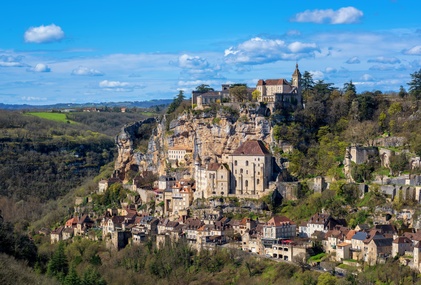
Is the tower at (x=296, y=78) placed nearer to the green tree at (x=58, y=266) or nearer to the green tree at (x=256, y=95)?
the green tree at (x=256, y=95)

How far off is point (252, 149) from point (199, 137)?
8.18 meters

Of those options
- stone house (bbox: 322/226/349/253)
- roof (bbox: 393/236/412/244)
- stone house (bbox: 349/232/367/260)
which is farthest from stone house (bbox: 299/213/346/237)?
roof (bbox: 393/236/412/244)

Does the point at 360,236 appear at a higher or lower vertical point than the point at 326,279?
higher

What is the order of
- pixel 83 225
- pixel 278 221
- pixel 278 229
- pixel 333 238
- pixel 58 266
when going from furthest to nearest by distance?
pixel 83 225 < pixel 278 221 < pixel 278 229 < pixel 58 266 < pixel 333 238

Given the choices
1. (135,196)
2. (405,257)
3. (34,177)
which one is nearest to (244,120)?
(135,196)

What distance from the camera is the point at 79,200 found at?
7494 cm

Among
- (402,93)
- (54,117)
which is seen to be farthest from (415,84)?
(54,117)

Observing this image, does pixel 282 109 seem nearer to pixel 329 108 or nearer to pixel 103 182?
pixel 329 108

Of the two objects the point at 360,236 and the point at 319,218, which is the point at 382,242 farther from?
the point at 319,218

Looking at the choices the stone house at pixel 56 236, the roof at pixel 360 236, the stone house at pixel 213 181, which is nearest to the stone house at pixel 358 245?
the roof at pixel 360 236

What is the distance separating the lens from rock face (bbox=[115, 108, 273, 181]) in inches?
2601

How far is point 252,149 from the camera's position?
6178cm

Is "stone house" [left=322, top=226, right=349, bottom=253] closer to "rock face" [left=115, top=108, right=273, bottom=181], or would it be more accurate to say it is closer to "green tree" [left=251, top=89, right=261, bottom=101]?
"rock face" [left=115, top=108, right=273, bottom=181]

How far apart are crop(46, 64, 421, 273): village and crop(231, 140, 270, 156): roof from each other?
0.33ft
